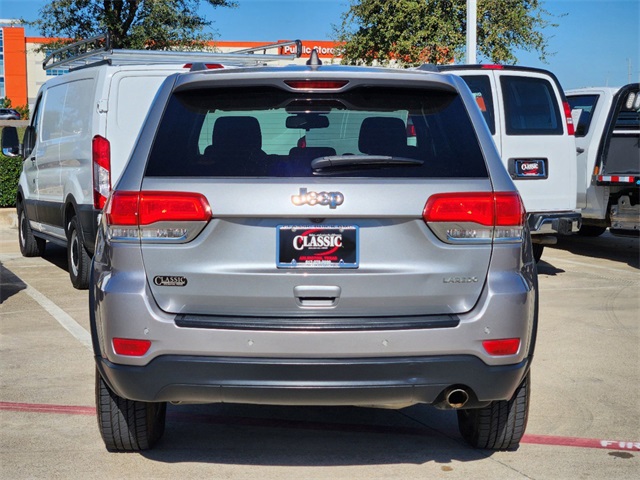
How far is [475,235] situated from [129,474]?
73.1 inches

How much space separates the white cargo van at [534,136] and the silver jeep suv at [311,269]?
6.93 m

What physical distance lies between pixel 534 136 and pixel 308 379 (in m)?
7.70

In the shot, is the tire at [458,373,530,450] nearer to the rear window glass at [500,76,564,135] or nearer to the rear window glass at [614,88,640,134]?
the rear window glass at [500,76,564,135]

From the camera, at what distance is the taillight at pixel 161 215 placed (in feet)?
13.4

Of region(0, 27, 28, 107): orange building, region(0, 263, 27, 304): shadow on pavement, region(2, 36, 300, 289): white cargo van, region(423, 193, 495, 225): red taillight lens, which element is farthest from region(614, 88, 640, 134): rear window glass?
region(0, 27, 28, 107): orange building

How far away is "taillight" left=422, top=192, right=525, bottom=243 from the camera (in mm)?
4125

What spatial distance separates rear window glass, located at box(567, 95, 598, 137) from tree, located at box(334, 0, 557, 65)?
15.3m

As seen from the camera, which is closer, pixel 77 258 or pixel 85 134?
pixel 85 134

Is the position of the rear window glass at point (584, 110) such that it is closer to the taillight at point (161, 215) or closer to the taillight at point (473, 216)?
the taillight at point (473, 216)

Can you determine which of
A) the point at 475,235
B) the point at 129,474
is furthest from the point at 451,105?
the point at 129,474

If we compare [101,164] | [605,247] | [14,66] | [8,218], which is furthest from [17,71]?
[101,164]

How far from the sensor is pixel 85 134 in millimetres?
9805

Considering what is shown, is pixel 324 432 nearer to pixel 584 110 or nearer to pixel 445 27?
pixel 584 110

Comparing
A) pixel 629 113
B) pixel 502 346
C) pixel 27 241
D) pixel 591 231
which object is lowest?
pixel 591 231
